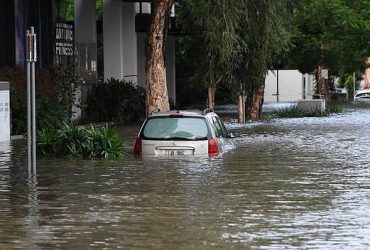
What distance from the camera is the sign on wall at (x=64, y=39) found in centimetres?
3462

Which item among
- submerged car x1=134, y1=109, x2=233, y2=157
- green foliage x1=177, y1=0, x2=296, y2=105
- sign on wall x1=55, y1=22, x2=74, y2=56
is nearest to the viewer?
submerged car x1=134, y1=109, x2=233, y2=157

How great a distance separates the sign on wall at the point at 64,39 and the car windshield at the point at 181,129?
17461mm

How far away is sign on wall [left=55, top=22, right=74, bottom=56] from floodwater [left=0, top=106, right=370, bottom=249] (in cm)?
1431

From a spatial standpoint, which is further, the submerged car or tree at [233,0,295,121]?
tree at [233,0,295,121]

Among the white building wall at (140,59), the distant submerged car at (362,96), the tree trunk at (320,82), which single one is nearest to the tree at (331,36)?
the tree trunk at (320,82)

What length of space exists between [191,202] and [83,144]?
7394 millimetres

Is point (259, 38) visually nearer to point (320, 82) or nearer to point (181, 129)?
point (181, 129)

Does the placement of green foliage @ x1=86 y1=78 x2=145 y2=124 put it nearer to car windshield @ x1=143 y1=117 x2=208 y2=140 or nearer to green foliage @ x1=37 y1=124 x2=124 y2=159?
green foliage @ x1=37 y1=124 x2=124 y2=159

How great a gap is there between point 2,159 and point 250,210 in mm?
9270

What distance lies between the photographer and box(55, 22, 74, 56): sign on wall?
114ft

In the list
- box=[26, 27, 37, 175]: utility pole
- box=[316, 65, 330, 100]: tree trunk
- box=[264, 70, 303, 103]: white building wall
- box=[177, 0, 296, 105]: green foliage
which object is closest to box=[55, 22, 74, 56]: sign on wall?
box=[177, 0, 296, 105]: green foliage

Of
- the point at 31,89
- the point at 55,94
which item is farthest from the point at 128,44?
the point at 31,89

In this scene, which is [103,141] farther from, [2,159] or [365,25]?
[365,25]

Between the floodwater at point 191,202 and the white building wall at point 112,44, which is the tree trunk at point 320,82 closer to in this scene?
the white building wall at point 112,44
